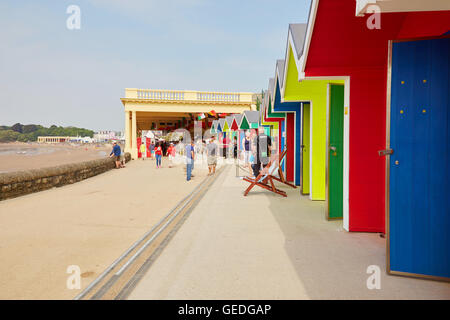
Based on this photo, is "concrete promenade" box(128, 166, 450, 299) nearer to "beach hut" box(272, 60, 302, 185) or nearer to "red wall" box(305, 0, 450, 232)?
"red wall" box(305, 0, 450, 232)

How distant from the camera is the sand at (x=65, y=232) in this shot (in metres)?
3.42

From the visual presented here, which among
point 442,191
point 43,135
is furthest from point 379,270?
point 43,135

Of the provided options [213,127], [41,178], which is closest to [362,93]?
[41,178]

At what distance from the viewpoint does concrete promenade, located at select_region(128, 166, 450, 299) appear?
302 centimetres

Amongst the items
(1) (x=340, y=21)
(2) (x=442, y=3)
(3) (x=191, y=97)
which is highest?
(3) (x=191, y=97)

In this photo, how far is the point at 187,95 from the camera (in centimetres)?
2920

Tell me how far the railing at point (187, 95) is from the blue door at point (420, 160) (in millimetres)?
26624

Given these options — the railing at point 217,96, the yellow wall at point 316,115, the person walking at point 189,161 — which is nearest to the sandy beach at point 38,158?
the railing at point 217,96

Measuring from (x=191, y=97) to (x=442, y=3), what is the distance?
2731 cm

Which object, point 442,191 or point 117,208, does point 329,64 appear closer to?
point 442,191

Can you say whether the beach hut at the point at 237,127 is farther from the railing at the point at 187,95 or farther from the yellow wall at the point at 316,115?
the yellow wall at the point at 316,115

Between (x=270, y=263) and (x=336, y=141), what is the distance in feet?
9.02

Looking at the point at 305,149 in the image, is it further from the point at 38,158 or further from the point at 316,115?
the point at 38,158
